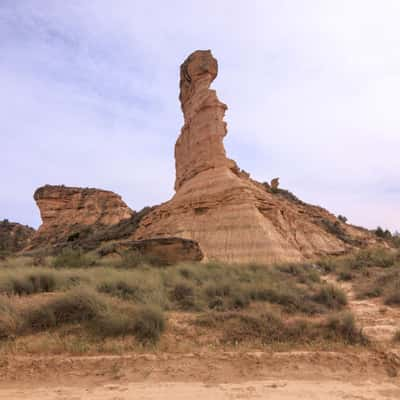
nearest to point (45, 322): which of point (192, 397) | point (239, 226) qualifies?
point (192, 397)

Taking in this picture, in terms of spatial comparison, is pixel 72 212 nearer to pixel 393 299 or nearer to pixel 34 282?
pixel 34 282

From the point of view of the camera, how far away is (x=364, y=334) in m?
6.09

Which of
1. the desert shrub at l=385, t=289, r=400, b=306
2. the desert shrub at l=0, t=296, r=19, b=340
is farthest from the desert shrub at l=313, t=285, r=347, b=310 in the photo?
the desert shrub at l=0, t=296, r=19, b=340

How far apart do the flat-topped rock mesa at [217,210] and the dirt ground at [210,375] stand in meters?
13.7

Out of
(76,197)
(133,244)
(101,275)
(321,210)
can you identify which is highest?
(76,197)

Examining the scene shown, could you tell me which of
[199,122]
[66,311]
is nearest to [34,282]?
[66,311]

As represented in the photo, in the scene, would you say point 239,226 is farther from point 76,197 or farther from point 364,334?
point 76,197

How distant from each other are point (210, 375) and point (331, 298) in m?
5.27

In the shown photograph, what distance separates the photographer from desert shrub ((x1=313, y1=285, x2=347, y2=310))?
8.44 meters

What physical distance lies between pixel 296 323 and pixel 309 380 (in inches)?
79.2

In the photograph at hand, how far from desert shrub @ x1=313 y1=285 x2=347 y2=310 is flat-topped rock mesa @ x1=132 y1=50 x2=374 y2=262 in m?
9.42

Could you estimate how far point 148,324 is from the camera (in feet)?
19.3

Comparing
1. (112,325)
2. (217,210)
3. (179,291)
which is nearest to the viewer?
(112,325)

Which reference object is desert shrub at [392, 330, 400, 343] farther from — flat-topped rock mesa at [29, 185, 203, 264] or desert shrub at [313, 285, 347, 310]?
flat-topped rock mesa at [29, 185, 203, 264]
